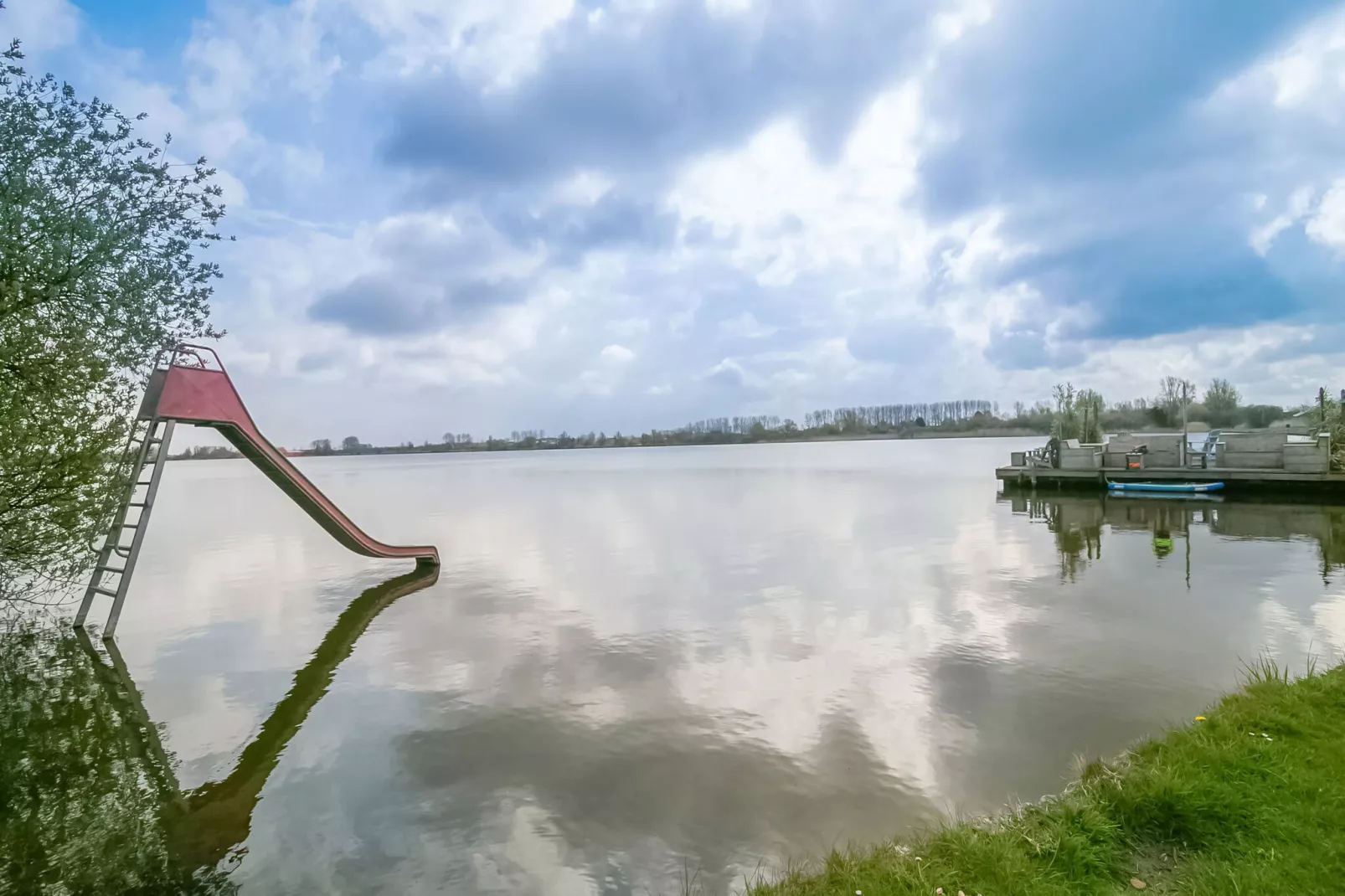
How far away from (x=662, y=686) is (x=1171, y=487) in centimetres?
3455

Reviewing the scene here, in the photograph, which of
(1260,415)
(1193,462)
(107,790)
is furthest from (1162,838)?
(1260,415)

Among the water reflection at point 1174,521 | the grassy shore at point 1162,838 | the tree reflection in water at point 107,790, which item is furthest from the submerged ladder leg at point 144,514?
the water reflection at point 1174,521

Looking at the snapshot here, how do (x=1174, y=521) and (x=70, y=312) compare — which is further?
(x=1174, y=521)

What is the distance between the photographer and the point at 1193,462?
36219 mm

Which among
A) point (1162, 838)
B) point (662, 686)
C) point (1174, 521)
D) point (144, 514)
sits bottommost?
point (1174, 521)

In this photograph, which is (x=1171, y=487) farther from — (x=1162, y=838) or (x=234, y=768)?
(x=234, y=768)

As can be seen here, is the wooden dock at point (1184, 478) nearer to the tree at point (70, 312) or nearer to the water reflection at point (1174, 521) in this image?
the water reflection at point (1174, 521)

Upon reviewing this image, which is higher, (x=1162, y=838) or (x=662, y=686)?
(x=1162, y=838)

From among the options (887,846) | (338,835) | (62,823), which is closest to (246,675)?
(62,823)

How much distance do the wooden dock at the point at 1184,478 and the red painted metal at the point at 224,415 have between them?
35930mm

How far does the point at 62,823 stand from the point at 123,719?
3024mm

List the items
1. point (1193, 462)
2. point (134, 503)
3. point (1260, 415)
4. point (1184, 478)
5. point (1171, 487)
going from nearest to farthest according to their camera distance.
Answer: point (134, 503) → point (1171, 487) → point (1184, 478) → point (1193, 462) → point (1260, 415)

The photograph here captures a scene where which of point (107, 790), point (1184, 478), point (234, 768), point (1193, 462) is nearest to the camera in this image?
point (107, 790)

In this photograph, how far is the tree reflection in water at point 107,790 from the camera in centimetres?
560
